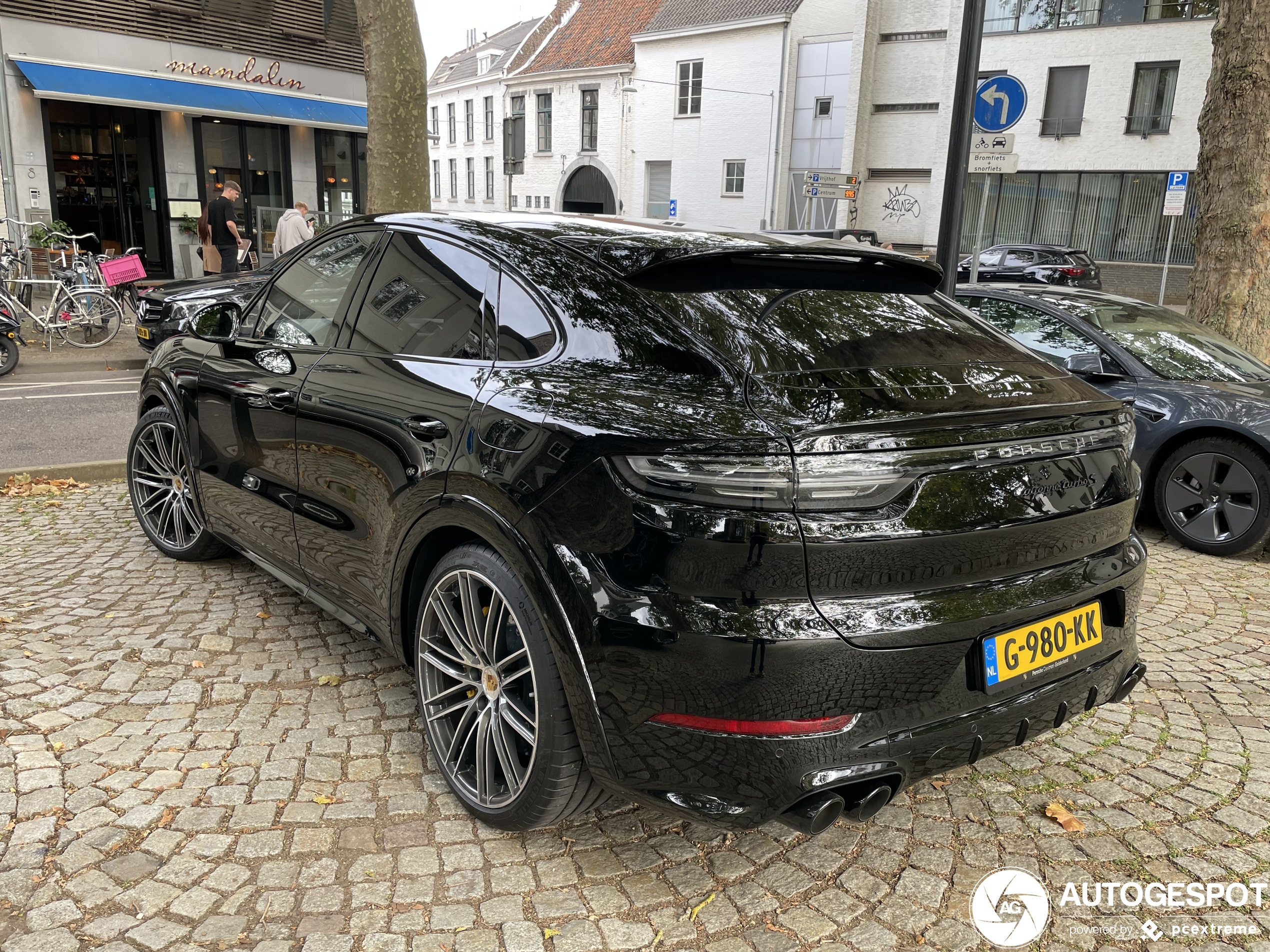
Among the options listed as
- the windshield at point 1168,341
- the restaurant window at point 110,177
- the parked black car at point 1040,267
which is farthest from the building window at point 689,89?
the windshield at point 1168,341

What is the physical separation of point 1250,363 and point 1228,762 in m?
4.09

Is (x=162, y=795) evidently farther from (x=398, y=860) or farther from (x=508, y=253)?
(x=508, y=253)

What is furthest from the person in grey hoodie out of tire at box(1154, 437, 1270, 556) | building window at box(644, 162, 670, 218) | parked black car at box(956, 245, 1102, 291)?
building window at box(644, 162, 670, 218)

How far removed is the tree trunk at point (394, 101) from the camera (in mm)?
9875

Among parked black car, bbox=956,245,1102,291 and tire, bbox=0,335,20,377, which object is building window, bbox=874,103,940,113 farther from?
tire, bbox=0,335,20,377

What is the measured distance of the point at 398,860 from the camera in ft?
8.54

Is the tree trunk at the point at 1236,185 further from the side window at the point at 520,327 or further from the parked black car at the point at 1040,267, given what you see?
the parked black car at the point at 1040,267

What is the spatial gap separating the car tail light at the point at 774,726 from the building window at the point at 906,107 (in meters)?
37.6

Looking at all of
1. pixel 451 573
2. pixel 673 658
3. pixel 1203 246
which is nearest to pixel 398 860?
pixel 451 573

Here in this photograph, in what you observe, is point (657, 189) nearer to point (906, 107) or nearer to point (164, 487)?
point (906, 107)

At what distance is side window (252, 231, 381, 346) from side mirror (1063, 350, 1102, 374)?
4.43 m

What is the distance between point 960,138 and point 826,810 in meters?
5.08

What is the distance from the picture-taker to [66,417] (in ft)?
28.5

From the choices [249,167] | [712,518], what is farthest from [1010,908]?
[249,167]
